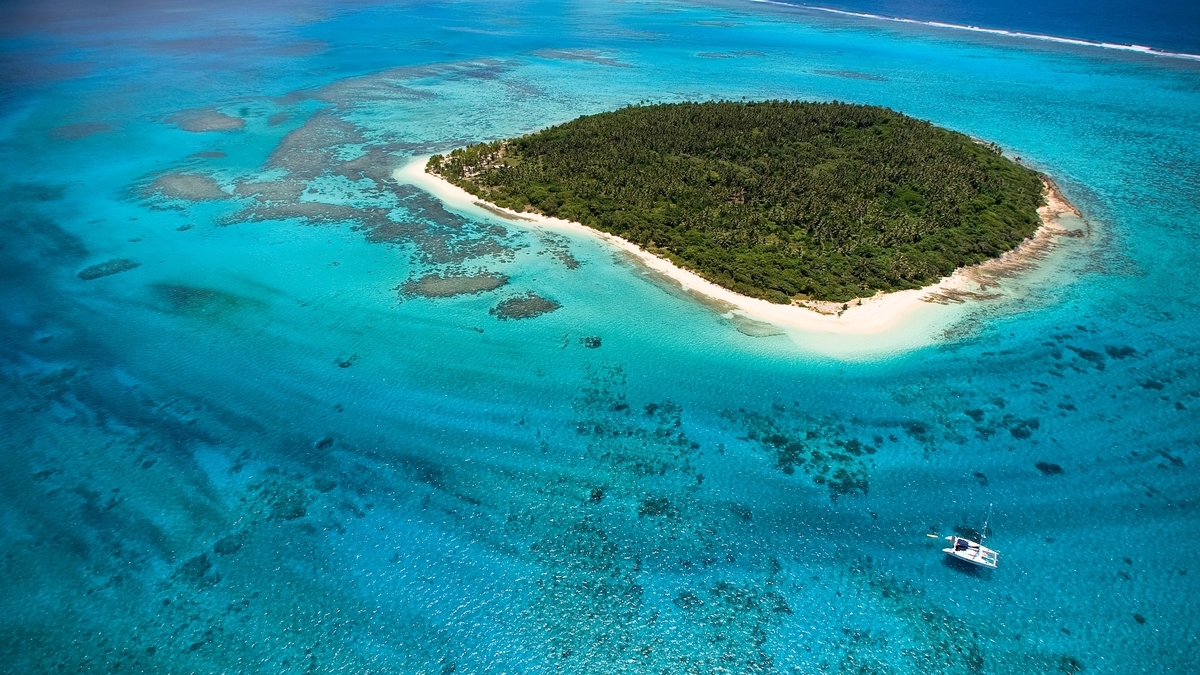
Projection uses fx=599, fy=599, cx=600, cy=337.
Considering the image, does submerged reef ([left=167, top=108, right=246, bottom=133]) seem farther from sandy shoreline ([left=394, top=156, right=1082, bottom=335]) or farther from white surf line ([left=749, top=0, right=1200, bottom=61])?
white surf line ([left=749, top=0, right=1200, bottom=61])

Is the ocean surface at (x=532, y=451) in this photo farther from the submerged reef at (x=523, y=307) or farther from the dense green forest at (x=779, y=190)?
the dense green forest at (x=779, y=190)

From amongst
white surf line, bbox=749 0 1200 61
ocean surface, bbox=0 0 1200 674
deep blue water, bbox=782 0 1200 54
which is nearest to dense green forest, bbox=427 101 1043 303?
ocean surface, bbox=0 0 1200 674

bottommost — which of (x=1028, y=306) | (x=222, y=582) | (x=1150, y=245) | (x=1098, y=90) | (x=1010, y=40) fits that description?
(x=222, y=582)

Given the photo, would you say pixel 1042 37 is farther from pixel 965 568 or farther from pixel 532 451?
pixel 532 451

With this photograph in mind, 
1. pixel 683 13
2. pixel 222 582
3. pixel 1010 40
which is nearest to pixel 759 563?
pixel 222 582

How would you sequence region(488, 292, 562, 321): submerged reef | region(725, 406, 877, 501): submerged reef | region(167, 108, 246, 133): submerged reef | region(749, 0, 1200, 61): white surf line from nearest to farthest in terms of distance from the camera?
region(725, 406, 877, 501): submerged reef, region(488, 292, 562, 321): submerged reef, region(167, 108, 246, 133): submerged reef, region(749, 0, 1200, 61): white surf line

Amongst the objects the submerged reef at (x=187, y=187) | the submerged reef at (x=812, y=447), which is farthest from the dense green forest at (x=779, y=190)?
the submerged reef at (x=187, y=187)

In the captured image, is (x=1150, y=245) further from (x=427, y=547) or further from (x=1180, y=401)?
(x=427, y=547)
